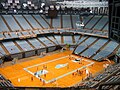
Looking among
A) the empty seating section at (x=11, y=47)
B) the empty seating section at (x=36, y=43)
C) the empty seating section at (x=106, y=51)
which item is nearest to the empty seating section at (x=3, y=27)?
the empty seating section at (x=11, y=47)

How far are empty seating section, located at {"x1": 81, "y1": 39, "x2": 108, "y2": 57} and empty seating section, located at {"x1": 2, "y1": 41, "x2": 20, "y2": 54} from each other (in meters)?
14.6

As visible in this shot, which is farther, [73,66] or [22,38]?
[22,38]

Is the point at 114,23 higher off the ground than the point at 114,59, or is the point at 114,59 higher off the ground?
the point at 114,23

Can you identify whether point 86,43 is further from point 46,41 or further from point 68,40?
point 46,41

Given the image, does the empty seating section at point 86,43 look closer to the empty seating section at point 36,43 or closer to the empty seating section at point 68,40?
the empty seating section at point 68,40

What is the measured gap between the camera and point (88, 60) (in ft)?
121

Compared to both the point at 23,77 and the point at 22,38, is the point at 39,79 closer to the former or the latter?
the point at 23,77

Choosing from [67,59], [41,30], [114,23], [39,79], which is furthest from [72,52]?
[114,23]

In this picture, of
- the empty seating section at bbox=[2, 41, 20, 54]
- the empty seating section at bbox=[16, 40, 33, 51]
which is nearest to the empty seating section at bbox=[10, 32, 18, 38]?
the empty seating section at bbox=[16, 40, 33, 51]

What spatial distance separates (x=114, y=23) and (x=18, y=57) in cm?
2769

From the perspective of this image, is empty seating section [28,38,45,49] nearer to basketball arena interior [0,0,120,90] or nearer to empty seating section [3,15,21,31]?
basketball arena interior [0,0,120,90]

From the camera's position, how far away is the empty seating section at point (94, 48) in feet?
130

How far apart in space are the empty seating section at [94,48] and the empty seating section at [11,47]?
1465 centimetres

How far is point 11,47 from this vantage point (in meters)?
39.3
